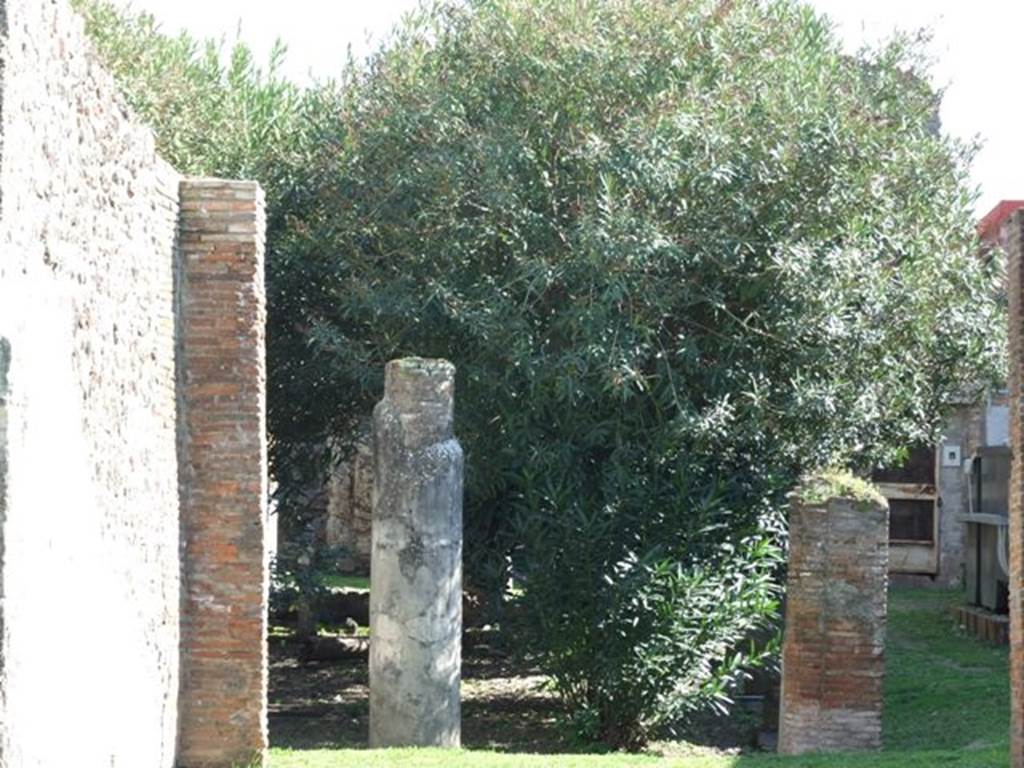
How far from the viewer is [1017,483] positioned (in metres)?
9.04

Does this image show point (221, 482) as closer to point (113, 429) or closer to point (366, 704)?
point (113, 429)

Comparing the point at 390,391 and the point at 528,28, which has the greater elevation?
the point at 528,28

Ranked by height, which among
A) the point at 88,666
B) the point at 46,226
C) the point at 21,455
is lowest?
the point at 88,666

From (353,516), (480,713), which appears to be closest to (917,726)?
(480,713)

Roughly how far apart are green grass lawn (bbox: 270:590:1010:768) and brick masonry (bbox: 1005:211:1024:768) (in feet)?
2.24

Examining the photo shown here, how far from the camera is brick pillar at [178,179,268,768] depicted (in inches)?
355

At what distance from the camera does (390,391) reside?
11383 millimetres

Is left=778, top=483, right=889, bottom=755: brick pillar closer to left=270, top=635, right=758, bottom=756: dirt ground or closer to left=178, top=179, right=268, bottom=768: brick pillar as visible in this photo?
left=270, top=635, right=758, bottom=756: dirt ground

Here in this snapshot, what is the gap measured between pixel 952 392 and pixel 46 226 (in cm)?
994

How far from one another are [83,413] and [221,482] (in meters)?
2.10

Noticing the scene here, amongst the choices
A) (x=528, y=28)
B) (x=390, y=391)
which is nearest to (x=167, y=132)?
(x=528, y=28)

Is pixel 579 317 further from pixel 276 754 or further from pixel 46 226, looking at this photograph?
pixel 46 226

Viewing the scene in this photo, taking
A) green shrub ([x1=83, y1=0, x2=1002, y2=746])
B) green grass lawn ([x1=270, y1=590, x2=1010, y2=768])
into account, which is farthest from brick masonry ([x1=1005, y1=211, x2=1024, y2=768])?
green shrub ([x1=83, y1=0, x2=1002, y2=746])

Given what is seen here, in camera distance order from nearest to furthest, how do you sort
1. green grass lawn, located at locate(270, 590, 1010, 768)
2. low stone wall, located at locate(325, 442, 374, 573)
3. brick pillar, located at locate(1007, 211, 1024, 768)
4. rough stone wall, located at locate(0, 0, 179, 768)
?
rough stone wall, located at locate(0, 0, 179, 768) < brick pillar, located at locate(1007, 211, 1024, 768) < green grass lawn, located at locate(270, 590, 1010, 768) < low stone wall, located at locate(325, 442, 374, 573)
